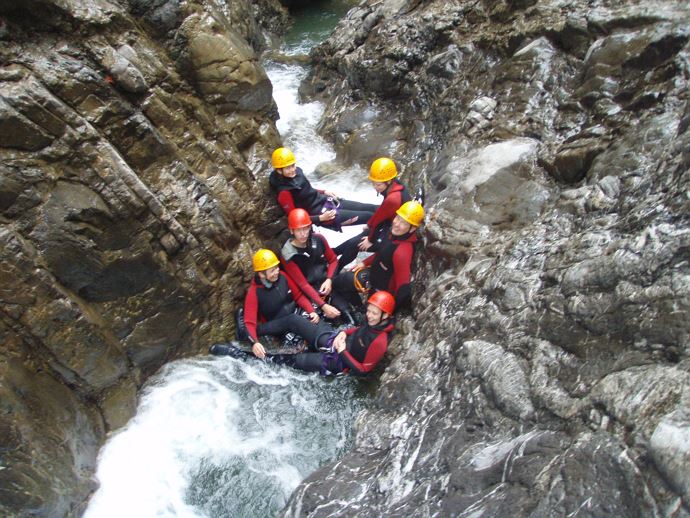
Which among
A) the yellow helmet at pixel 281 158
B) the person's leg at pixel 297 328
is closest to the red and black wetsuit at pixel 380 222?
the person's leg at pixel 297 328

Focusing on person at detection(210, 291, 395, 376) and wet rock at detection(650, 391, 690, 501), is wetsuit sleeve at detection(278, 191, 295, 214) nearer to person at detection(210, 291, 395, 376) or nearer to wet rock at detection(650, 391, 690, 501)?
person at detection(210, 291, 395, 376)

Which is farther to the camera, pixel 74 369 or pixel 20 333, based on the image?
pixel 74 369

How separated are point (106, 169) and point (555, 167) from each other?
4.44 m

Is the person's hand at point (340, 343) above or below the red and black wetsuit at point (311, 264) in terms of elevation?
below

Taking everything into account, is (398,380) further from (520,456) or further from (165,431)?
(165,431)

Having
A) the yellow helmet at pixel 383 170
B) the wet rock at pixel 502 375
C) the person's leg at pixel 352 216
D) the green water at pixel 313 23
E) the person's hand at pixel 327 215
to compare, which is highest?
the green water at pixel 313 23

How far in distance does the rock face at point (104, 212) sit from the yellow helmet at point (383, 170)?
1580 millimetres

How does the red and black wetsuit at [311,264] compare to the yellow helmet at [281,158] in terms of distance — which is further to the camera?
the yellow helmet at [281,158]

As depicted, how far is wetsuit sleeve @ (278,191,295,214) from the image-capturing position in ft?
22.2

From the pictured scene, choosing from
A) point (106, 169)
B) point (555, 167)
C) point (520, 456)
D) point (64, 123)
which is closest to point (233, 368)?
point (106, 169)

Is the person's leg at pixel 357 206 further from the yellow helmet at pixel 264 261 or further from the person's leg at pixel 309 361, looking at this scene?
the person's leg at pixel 309 361

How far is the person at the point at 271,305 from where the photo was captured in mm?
6059

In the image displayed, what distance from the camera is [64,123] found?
15.5 feet

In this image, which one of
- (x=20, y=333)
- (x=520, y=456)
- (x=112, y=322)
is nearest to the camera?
(x=520, y=456)
